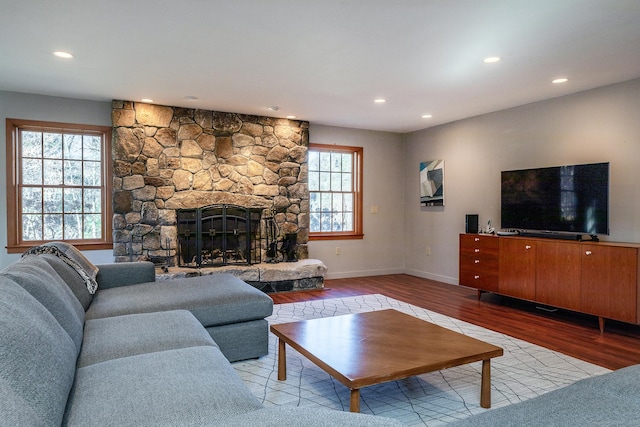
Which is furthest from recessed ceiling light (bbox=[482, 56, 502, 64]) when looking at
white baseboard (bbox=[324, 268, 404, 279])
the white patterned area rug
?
white baseboard (bbox=[324, 268, 404, 279])

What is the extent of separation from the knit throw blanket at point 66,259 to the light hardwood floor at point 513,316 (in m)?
2.28

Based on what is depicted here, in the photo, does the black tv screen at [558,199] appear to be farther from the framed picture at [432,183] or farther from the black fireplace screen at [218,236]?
the black fireplace screen at [218,236]

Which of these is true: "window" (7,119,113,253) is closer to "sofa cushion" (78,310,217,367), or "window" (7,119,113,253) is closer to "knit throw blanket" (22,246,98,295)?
"knit throw blanket" (22,246,98,295)

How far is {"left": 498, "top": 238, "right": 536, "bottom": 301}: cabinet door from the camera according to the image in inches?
171

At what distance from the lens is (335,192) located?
6.51m

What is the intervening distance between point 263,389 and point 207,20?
2.43 m

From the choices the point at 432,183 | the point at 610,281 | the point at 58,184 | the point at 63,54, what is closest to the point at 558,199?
the point at 610,281

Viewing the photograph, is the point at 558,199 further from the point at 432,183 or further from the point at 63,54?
the point at 63,54

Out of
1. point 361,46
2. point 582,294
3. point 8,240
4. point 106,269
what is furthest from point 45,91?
point 582,294

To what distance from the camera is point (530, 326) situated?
152 inches

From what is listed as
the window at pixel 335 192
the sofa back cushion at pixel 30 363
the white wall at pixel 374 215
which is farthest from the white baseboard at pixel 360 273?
the sofa back cushion at pixel 30 363

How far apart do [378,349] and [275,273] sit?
3.18 metres

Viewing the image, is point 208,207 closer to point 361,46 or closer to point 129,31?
point 129,31

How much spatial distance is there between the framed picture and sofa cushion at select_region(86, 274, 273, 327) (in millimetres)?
3933
